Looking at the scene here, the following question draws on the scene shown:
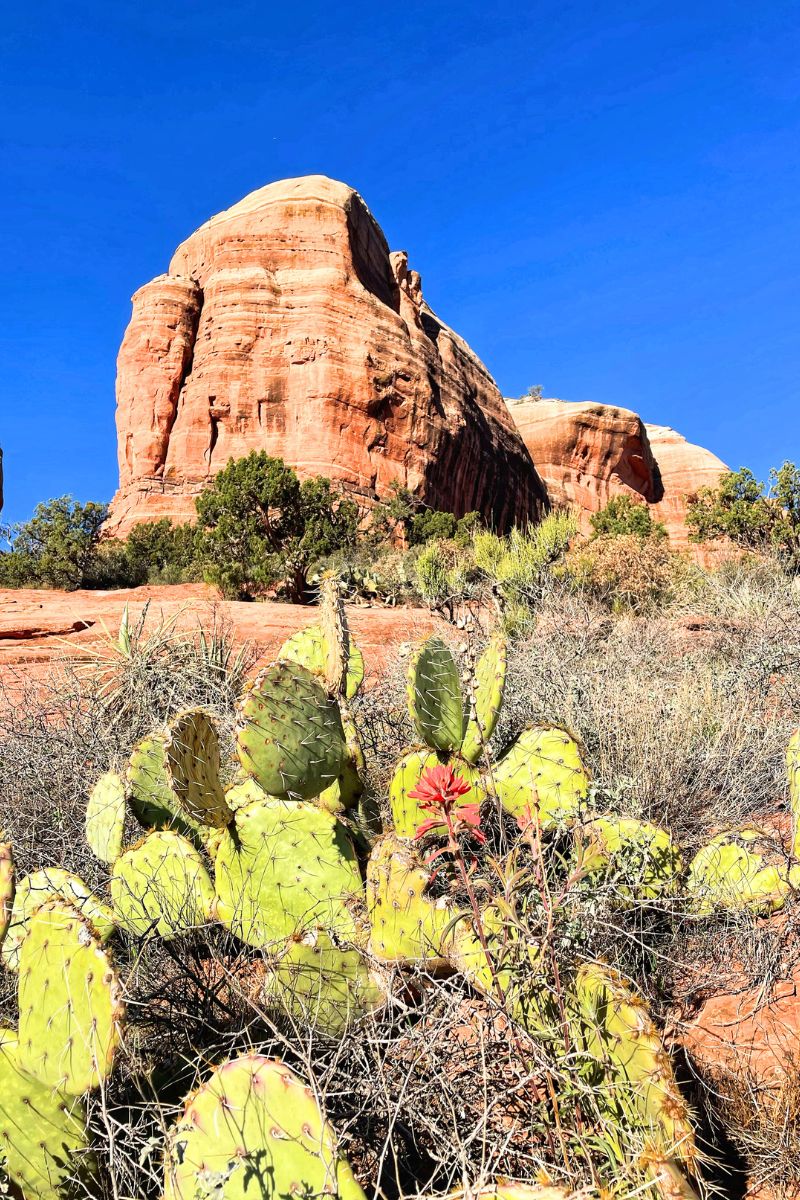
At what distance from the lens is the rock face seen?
31000mm

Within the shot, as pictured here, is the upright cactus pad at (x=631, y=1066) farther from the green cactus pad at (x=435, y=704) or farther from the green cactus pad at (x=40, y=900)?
the green cactus pad at (x=40, y=900)

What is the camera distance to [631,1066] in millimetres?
1674

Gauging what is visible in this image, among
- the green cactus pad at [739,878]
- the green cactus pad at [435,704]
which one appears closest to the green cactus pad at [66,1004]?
the green cactus pad at [435,704]

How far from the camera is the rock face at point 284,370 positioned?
31000mm

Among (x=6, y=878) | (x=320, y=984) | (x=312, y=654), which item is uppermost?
(x=312, y=654)

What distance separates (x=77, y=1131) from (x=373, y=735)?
99.4 inches

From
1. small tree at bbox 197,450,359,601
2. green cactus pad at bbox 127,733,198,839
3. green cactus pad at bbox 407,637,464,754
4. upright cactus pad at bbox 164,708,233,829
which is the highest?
small tree at bbox 197,450,359,601

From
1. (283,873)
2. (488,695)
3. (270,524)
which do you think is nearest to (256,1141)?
(283,873)

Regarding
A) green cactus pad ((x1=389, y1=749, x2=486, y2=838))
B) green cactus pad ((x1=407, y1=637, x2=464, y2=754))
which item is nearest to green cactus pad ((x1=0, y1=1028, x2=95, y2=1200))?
green cactus pad ((x1=389, y1=749, x2=486, y2=838))

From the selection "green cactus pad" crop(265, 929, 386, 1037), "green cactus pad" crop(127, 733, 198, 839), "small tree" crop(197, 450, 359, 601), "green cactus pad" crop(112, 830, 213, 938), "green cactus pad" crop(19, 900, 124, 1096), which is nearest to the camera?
"green cactus pad" crop(19, 900, 124, 1096)

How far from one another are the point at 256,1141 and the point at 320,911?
114 cm

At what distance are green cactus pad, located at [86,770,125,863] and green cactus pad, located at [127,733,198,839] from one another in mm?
79

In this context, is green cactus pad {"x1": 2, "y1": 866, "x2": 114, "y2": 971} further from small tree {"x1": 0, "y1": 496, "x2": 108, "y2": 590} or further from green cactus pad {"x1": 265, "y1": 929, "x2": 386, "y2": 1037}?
small tree {"x1": 0, "y1": 496, "x2": 108, "y2": 590}

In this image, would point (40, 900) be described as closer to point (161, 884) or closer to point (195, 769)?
point (161, 884)
